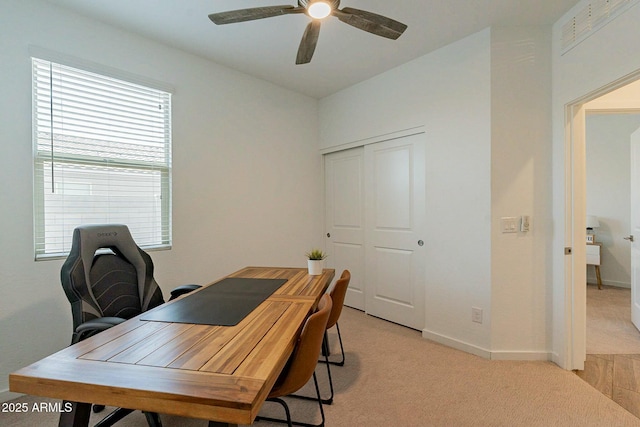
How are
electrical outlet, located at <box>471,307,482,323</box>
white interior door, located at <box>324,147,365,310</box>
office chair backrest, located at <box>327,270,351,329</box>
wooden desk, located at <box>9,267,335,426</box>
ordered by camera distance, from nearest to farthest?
wooden desk, located at <box>9,267,335,426</box> < office chair backrest, located at <box>327,270,351,329</box> < electrical outlet, located at <box>471,307,482,323</box> < white interior door, located at <box>324,147,365,310</box>

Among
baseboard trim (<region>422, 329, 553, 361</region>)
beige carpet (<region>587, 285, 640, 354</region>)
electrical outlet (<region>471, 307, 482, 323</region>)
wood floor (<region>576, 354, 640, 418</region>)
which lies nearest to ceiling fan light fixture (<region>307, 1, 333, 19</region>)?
electrical outlet (<region>471, 307, 482, 323</region>)

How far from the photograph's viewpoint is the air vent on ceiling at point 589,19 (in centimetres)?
184

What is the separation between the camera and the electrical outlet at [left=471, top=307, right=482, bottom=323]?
254 cm

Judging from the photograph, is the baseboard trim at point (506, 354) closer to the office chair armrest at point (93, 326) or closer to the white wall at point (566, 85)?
the white wall at point (566, 85)

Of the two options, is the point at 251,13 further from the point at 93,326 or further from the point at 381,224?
the point at 381,224

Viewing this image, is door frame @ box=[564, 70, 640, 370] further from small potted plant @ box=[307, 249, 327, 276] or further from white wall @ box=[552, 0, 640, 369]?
small potted plant @ box=[307, 249, 327, 276]

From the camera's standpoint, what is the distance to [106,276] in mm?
1829

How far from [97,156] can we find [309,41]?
6.13ft

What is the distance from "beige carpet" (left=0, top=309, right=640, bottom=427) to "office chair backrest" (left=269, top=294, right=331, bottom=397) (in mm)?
658

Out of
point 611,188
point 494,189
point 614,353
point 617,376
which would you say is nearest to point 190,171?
point 494,189

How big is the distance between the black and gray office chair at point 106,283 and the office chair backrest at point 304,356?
778 mm

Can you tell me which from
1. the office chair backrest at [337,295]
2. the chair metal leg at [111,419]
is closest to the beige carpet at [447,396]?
the chair metal leg at [111,419]

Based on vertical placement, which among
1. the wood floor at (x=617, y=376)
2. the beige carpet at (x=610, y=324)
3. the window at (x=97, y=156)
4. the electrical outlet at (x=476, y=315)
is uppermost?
the window at (x=97, y=156)

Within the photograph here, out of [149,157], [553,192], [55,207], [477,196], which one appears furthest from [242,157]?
[553,192]
